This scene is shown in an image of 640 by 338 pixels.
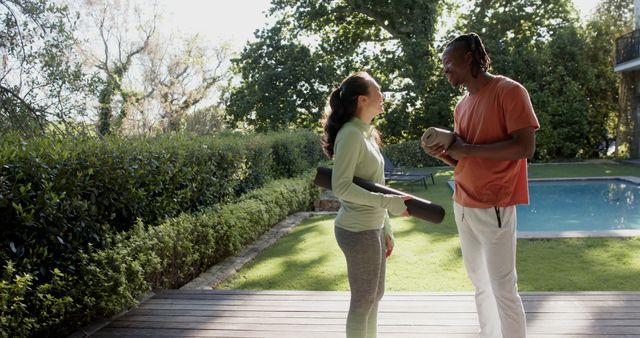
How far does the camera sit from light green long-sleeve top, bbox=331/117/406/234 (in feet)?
6.87

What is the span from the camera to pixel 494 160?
2236 mm

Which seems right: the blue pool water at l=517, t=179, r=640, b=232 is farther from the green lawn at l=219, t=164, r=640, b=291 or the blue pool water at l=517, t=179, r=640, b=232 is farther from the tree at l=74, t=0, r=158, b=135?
the tree at l=74, t=0, r=158, b=135

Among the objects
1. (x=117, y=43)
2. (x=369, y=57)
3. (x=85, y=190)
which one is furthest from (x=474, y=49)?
(x=117, y=43)

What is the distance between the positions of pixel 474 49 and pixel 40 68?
7.03 meters

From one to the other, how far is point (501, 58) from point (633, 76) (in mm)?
4554

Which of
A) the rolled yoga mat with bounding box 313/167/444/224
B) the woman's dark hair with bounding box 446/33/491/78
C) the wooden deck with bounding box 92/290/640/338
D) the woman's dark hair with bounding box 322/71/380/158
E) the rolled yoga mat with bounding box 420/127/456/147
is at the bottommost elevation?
the wooden deck with bounding box 92/290/640/338

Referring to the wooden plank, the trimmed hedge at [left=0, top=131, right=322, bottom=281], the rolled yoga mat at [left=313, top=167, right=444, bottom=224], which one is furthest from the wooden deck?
the rolled yoga mat at [left=313, top=167, right=444, bottom=224]

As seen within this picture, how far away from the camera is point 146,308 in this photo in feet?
11.6

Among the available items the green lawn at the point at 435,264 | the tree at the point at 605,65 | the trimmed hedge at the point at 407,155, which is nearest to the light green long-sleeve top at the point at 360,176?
the green lawn at the point at 435,264

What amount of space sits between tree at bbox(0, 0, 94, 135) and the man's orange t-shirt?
571 centimetres

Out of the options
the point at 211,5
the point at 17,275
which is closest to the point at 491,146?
the point at 17,275

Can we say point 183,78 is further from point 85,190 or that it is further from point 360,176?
point 360,176

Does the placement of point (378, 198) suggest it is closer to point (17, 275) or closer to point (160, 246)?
point (17, 275)

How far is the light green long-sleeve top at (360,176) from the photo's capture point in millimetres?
2094
